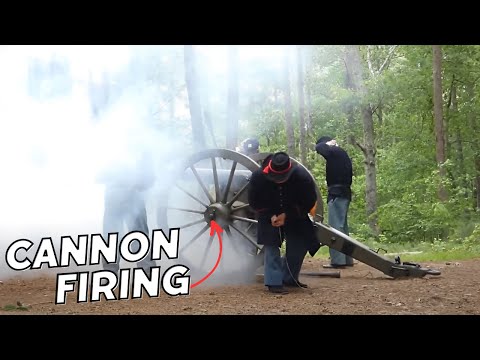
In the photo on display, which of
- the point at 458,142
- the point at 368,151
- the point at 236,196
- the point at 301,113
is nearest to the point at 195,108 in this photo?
the point at 236,196

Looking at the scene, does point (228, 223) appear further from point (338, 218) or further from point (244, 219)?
point (338, 218)

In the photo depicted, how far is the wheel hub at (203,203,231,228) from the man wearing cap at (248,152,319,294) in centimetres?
53

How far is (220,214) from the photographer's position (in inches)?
226

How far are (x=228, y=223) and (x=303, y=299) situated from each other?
1.17 metres

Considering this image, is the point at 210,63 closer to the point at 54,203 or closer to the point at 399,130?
the point at 54,203

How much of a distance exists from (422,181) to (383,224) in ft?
3.93

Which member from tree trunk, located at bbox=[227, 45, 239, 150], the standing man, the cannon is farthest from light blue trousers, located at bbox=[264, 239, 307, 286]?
tree trunk, located at bbox=[227, 45, 239, 150]

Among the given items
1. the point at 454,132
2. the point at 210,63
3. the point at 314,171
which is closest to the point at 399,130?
the point at 454,132

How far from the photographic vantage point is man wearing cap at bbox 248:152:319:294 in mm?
5145

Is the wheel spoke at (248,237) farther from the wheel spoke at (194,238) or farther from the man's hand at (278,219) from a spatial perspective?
the man's hand at (278,219)

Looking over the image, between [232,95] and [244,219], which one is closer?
[244,219]

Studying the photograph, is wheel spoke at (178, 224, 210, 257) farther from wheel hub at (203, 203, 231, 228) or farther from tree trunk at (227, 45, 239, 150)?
tree trunk at (227, 45, 239, 150)

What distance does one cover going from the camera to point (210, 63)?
8.77 m

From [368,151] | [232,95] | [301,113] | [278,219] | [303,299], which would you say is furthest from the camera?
[301,113]
